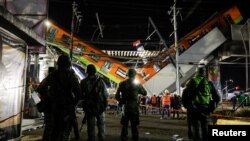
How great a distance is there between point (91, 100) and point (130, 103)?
1186mm

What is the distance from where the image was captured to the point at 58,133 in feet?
18.9

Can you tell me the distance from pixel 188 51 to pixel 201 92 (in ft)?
66.0

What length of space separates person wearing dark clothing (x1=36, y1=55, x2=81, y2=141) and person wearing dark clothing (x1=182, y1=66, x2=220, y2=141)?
2.93m

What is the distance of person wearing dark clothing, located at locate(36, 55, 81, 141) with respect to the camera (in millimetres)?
5754

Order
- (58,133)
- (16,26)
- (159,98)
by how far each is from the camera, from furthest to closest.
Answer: (159,98) → (16,26) → (58,133)

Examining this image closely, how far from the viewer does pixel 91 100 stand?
25.7ft

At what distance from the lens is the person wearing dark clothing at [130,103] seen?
27.9ft

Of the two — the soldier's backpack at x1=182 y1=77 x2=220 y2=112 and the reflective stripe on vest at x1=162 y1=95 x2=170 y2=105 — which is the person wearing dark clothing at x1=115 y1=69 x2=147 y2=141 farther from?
the reflective stripe on vest at x1=162 y1=95 x2=170 y2=105

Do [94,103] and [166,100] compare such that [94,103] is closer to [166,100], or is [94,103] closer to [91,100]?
[91,100]

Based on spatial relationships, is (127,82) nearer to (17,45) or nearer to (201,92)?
(201,92)

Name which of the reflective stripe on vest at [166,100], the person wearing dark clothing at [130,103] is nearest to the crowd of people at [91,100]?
the person wearing dark clothing at [130,103]

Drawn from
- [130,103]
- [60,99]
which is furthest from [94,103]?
[60,99]

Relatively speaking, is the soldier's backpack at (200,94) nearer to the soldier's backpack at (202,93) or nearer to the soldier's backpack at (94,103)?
the soldier's backpack at (202,93)

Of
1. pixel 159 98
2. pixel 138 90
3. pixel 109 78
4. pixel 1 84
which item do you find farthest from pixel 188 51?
pixel 1 84
